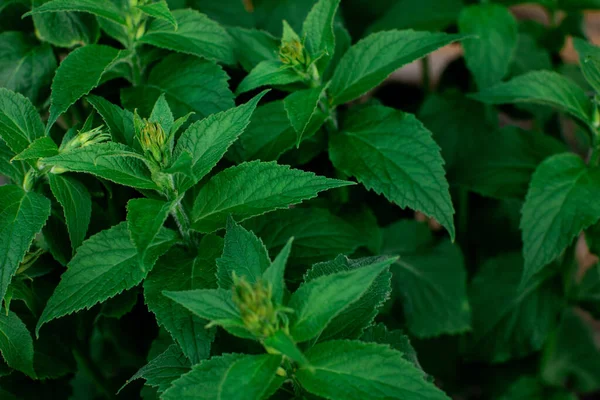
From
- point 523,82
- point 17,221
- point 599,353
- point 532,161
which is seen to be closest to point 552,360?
point 599,353

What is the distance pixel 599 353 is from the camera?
7.23 ft

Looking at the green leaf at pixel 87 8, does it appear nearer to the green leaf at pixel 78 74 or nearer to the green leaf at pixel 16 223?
the green leaf at pixel 78 74

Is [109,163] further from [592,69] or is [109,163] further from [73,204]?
[592,69]

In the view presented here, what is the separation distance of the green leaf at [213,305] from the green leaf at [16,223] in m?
0.28

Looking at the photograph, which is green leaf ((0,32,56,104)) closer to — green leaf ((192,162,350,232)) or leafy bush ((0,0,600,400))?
leafy bush ((0,0,600,400))

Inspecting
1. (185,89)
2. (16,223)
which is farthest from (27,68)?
(16,223)

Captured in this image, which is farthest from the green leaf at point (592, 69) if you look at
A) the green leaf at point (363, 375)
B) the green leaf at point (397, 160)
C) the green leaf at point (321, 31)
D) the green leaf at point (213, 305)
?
the green leaf at point (213, 305)

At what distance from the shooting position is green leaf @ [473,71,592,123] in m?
1.44

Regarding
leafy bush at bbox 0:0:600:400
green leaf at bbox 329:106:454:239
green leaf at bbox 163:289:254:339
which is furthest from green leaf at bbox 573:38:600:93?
green leaf at bbox 163:289:254:339

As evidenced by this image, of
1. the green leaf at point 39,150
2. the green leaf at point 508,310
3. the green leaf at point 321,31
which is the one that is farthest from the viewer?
the green leaf at point 508,310

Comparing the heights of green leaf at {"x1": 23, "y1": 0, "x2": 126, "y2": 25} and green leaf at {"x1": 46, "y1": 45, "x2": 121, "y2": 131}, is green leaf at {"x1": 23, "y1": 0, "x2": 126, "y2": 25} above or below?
above

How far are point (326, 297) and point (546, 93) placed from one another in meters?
0.75

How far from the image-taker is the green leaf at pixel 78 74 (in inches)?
48.6

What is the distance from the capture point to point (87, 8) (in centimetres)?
125
